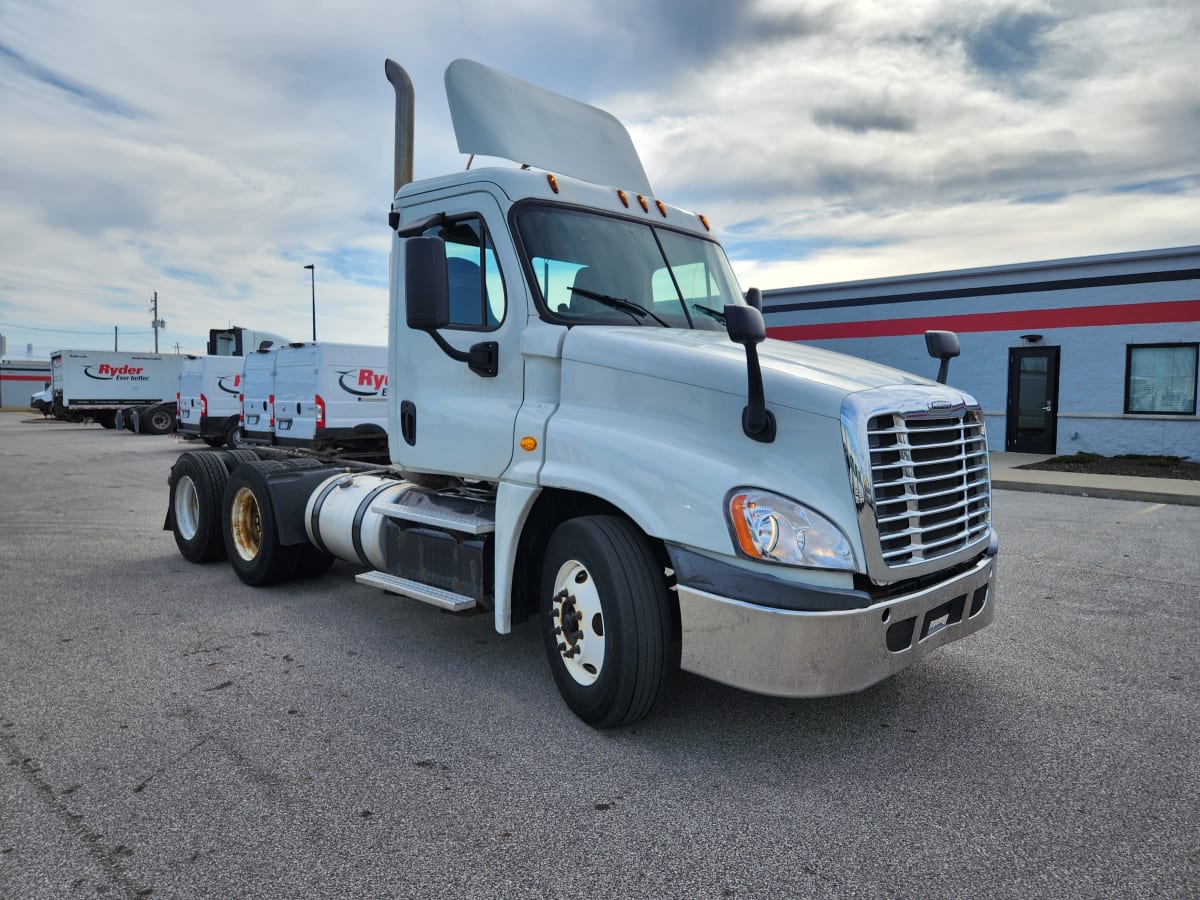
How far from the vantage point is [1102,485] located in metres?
12.7

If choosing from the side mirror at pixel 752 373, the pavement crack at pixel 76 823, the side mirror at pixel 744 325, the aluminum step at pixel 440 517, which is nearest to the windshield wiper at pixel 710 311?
the side mirror at pixel 752 373

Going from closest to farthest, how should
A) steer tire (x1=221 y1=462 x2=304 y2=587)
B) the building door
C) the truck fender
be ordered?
the truck fender, steer tire (x1=221 y1=462 x2=304 y2=587), the building door

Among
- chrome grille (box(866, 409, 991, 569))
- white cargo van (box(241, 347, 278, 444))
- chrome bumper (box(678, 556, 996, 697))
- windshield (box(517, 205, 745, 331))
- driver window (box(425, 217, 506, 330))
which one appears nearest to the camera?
chrome bumper (box(678, 556, 996, 697))

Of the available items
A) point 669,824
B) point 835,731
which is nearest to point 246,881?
point 669,824

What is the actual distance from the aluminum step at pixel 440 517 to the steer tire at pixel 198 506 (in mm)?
2440

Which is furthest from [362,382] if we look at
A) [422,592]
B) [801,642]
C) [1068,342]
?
[1068,342]

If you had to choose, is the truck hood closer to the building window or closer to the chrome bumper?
the chrome bumper

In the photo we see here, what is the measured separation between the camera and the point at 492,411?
4312 millimetres

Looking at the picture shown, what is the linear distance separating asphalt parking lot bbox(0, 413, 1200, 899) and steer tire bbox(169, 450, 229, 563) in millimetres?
1338

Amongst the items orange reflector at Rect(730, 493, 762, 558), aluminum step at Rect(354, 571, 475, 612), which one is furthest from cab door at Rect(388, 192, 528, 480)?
orange reflector at Rect(730, 493, 762, 558)

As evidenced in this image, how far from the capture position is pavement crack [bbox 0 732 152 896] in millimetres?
2588

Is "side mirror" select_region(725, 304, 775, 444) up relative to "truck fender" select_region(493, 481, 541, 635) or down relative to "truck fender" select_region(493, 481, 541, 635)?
up

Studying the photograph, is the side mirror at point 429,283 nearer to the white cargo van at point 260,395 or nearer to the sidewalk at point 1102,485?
the sidewalk at point 1102,485

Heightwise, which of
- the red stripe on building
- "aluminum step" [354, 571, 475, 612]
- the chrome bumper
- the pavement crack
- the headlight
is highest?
the red stripe on building
